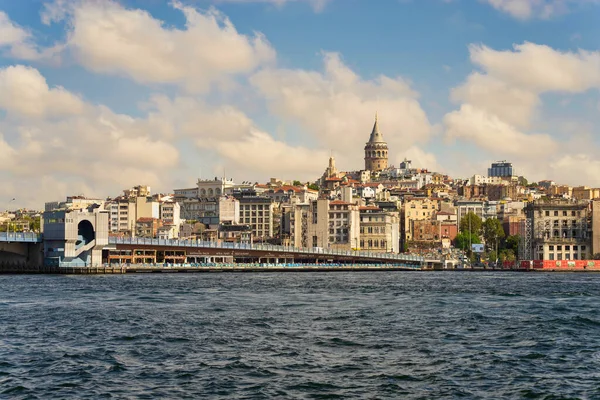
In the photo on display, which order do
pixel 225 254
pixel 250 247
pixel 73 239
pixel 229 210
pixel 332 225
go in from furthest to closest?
1. pixel 229 210
2. pixel 332 225
3. pixel 225 254
4. pixel 250 247
5. pixel 73 239

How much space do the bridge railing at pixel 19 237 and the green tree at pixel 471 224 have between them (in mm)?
88934

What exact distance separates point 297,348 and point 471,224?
481 ft

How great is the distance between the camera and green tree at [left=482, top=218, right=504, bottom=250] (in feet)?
554

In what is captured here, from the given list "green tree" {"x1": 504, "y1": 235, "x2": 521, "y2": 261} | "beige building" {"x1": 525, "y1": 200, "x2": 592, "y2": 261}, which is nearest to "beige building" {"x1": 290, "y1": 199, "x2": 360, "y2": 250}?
"green tree" {"x1": 504, "y1": 235, "x2": 521, "y2": 261}

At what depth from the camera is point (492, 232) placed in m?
169

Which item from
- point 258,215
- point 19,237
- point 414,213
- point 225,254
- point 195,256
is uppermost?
point 414,213

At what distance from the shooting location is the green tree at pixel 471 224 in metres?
176

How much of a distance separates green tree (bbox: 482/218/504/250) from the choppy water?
362 feet

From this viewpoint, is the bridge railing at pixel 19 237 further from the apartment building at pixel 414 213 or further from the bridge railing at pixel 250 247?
the apartment building at pixel 414 213

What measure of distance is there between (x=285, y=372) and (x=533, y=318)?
2089 centimetres

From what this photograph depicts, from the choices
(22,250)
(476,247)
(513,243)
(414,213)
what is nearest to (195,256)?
(22,250)

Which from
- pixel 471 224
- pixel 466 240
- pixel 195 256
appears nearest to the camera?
pixel 195 256

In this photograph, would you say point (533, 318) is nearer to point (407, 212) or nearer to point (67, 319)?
point (67, 319)

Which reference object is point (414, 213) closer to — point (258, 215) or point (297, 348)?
point (258, 215)
